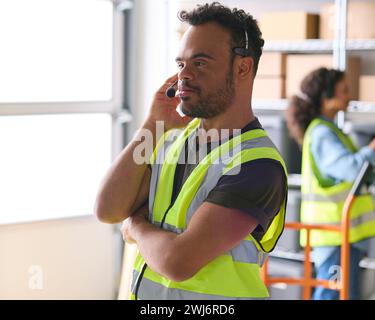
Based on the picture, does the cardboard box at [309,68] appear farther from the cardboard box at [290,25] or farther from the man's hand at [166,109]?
the man's hand at [166,109]

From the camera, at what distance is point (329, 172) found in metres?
3.04

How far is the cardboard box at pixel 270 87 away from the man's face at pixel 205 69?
265 cm

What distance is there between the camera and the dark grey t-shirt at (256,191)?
3.89 ft

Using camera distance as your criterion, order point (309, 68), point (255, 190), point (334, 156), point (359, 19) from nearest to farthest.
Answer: point (255, 190) → point (334, 156) → point (359, 19) → point (309, 68)

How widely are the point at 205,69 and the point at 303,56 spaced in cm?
267

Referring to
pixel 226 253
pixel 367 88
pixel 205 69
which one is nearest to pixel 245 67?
pixel 205 69

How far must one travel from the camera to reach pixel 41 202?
3867mm

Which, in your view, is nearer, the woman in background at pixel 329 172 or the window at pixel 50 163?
the woman in background at pixel 329 172

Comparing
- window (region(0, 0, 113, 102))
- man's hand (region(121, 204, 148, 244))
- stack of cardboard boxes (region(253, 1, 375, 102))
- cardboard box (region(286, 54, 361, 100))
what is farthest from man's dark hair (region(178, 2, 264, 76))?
window (region(0, 0, 113, 102))

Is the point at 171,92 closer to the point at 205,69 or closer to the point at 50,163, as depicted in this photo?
the point at 205,69

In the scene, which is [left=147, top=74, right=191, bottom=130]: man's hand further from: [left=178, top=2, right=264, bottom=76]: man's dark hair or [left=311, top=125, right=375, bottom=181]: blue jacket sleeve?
[left=311, top=125, right=375, bottom=181]: blue jacket sleeve

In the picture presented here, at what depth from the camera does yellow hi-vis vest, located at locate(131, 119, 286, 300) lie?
1225mm

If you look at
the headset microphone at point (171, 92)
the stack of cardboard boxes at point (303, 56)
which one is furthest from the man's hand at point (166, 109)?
the stack of cardboard boxes at point (303, 56)
